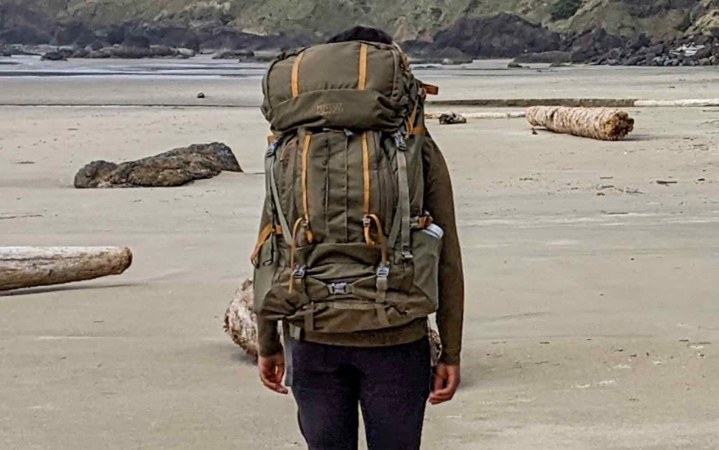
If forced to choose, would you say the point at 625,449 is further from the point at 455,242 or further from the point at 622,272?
the point at 622,272

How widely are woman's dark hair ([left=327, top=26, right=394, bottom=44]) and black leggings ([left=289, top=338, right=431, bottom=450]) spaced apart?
0.69 meters

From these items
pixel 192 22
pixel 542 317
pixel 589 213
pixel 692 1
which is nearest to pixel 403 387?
pixel 542 317

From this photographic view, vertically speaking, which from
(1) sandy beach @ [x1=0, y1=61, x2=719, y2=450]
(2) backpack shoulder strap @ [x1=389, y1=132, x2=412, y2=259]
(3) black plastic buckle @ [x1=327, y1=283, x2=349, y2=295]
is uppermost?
(2) backpack shoulder strap @ [x1=389, y1=132, x2=412, y2=259]

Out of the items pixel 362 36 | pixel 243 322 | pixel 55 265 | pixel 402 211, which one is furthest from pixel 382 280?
pixel 55 265

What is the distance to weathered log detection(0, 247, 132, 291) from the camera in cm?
734

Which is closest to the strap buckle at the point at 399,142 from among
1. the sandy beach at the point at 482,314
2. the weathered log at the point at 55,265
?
the sandy beach at the point at 482,314

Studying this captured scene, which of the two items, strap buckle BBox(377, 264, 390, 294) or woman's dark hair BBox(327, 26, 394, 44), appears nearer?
strap buckle BBox(377, 264, 390, 294)

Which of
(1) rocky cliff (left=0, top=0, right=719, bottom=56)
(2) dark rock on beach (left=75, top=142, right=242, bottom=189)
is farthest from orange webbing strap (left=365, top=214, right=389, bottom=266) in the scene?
(1) rocky cliff (left=0, top=0, right=719, bottom=56)

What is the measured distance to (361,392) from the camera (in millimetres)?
3145

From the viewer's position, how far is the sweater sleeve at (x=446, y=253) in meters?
3.10

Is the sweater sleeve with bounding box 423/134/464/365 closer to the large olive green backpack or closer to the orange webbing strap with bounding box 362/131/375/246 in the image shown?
the large olive green backpack

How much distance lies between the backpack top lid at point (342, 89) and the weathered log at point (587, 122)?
43.8 ft

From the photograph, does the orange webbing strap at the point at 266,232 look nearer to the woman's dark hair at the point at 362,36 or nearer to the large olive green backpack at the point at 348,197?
the large olive green backpack at the point at 348,197

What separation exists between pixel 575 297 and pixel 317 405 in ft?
13.6
